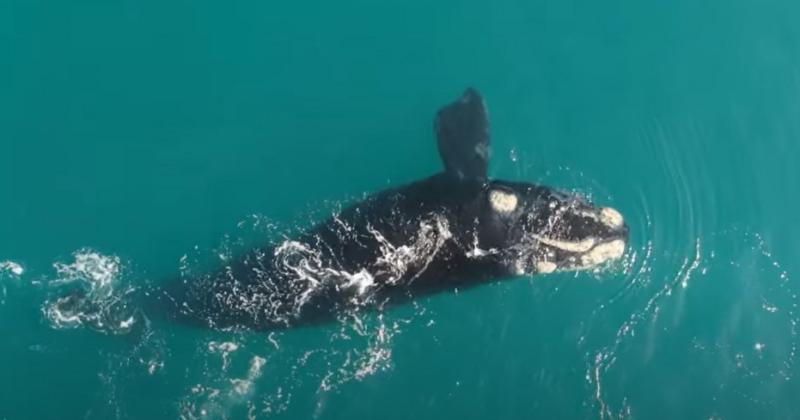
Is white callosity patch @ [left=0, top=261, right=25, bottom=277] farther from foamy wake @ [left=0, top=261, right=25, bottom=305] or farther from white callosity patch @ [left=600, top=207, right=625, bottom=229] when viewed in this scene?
white callosity patch @ [left=600, top=207, right=625, bottom=229]

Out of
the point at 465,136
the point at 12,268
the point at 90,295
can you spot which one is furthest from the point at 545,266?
the point at 12,268

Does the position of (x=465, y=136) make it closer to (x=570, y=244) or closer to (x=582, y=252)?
(x=570, y=244)

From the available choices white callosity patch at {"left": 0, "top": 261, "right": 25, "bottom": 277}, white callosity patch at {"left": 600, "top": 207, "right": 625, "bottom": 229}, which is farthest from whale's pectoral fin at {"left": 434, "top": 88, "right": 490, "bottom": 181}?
white callosity patch at {"left": 0, "top": 261, "right": 25, "bottom": 277}

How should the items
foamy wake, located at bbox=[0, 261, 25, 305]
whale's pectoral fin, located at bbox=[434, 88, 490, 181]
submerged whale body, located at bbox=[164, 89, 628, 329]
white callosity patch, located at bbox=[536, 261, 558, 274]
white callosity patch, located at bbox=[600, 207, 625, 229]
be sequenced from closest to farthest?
submerged whale body, located at bbox=[164, 89, 628, 329] → foamy wake, located at bbox=[0, 261, 25, 305] → white callosity patch, located at bbox=[536, 261, 558, 274] → whale's pectoral fin, located at bbox=[434, 88, 490, 181] → white callosity patch, located at bbox=[600, 207, 625, 229]

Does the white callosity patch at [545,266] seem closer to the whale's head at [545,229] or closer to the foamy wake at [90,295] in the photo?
the whale's head at [545,229]

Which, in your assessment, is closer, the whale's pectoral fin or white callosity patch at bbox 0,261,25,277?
white callosity patch at bbox 0,261,25,277

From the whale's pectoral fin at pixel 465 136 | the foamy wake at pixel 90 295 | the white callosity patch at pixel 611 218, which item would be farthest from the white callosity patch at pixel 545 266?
the foamy wake at pixel 90 295

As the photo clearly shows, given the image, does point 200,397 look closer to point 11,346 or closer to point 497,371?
point 11,346
